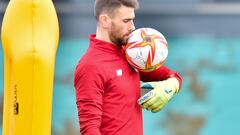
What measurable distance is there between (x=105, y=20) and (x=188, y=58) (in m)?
2.65

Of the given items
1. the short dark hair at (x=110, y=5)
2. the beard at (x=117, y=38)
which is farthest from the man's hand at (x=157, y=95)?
the short dark hair at (x=110, y=5)

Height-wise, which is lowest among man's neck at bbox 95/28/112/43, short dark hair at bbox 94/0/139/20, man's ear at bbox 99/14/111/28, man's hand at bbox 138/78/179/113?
man's hand at bbox 138/78/179/113

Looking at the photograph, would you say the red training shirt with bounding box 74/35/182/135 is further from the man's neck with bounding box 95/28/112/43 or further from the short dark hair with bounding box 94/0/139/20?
the short dark hair with bounding box 94/0/139/20

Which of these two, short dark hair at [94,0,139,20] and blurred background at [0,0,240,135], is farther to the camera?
blurred background at [0,0,240,135]

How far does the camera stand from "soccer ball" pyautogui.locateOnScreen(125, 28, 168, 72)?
314 centimetres

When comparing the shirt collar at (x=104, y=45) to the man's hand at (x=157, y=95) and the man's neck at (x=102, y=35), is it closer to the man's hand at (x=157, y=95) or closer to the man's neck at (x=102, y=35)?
the man's neck at (x=102, y=35)

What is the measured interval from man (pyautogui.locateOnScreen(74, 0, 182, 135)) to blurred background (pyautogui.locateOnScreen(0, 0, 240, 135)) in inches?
96.5

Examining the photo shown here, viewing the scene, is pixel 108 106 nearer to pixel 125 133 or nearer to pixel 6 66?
pixel 125 133

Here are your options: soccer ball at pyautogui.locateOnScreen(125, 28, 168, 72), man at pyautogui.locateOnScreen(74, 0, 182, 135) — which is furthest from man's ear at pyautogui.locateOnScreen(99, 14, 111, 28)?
soccer ball at pyautogui.locateOnScreen(125, 28, 168, 72)

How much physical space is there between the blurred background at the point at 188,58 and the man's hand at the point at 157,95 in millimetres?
2407

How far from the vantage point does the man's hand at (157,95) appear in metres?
3.12

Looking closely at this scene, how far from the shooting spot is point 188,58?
571 centimetres

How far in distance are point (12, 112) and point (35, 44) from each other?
332 mm

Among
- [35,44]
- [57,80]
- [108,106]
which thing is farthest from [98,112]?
[57,80]
